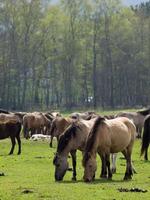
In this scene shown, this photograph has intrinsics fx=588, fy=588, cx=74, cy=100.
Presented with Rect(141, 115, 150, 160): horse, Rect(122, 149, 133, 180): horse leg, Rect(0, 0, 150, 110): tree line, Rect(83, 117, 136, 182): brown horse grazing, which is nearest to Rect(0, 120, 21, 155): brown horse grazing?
Rect(141, 115, 150, 160): horse

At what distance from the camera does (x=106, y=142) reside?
57.7ft

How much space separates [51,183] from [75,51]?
69.1 meters

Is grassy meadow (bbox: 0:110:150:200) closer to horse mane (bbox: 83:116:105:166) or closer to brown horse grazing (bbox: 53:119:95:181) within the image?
brown horse grazing (bbox: 53:119:95:181)

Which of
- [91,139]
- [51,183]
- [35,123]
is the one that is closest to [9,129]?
[51,183]

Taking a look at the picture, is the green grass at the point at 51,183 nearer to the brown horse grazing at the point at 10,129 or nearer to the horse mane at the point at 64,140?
the horse mane at the point at 64,140

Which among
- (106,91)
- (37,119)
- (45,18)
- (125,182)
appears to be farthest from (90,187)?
(106,91)

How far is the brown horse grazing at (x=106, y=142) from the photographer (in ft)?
55.4

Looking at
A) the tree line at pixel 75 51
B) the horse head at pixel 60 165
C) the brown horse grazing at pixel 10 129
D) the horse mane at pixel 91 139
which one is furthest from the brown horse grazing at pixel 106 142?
the tree line at pixel 75 51

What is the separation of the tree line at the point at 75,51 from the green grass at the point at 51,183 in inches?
2309

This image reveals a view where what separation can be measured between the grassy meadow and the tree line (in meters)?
58.9

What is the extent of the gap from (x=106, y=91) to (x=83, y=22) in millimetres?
14849

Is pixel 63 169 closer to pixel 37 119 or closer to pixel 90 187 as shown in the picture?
pixel 90 187

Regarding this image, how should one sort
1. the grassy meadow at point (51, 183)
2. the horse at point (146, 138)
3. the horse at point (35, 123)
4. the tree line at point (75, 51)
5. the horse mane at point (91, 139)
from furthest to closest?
the tree line at point (75, 51), the horse at point (35, 123), the horse at point (146, 138), the horse mane at point (91, 139), the grassy meadow at point (51, 183)

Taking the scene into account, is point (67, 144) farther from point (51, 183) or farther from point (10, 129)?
point (10, 129)
